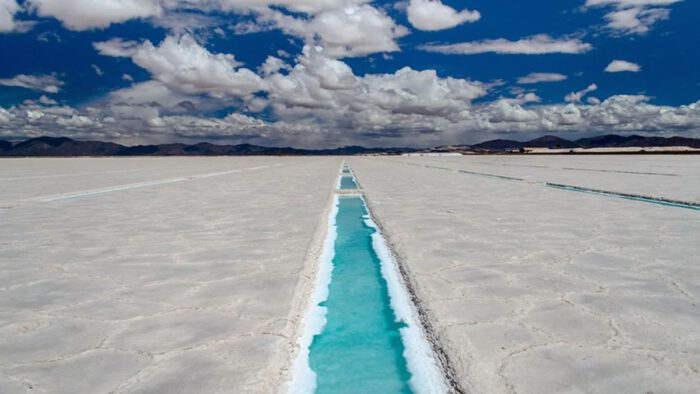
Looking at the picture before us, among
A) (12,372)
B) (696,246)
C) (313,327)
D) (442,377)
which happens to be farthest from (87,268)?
(696,246)

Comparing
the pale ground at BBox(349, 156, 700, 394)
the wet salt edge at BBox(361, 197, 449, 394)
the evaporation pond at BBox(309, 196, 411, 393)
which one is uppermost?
the pale ground at BBox(349, 156, 700, 394)

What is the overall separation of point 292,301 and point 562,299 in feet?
6.00

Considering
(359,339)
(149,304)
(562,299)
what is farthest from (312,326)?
(562,299)

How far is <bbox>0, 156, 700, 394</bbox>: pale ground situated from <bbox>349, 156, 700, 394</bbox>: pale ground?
12mm

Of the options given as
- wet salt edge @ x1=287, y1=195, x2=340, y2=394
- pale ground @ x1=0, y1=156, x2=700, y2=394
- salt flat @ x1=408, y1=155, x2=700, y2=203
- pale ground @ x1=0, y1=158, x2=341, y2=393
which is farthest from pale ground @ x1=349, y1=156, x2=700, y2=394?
salt flat @ x1=408, y1=155, x2=700, y2=203

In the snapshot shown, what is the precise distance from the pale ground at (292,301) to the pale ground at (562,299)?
0.01m

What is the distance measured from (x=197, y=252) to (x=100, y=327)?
77.5 inches

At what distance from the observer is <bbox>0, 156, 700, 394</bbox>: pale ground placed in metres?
2.00

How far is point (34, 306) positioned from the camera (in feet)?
9.63

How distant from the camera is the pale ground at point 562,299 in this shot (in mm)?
1980

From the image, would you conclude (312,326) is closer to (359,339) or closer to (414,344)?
(359,339)

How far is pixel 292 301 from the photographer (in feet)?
9.83

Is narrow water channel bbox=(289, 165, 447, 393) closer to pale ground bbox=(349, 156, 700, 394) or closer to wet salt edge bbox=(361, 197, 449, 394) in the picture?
wet salt edge bbox=(361, 197, 449, 394)

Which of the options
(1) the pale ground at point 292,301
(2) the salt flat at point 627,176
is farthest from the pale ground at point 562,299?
(2) the salt flat at point 627,176
